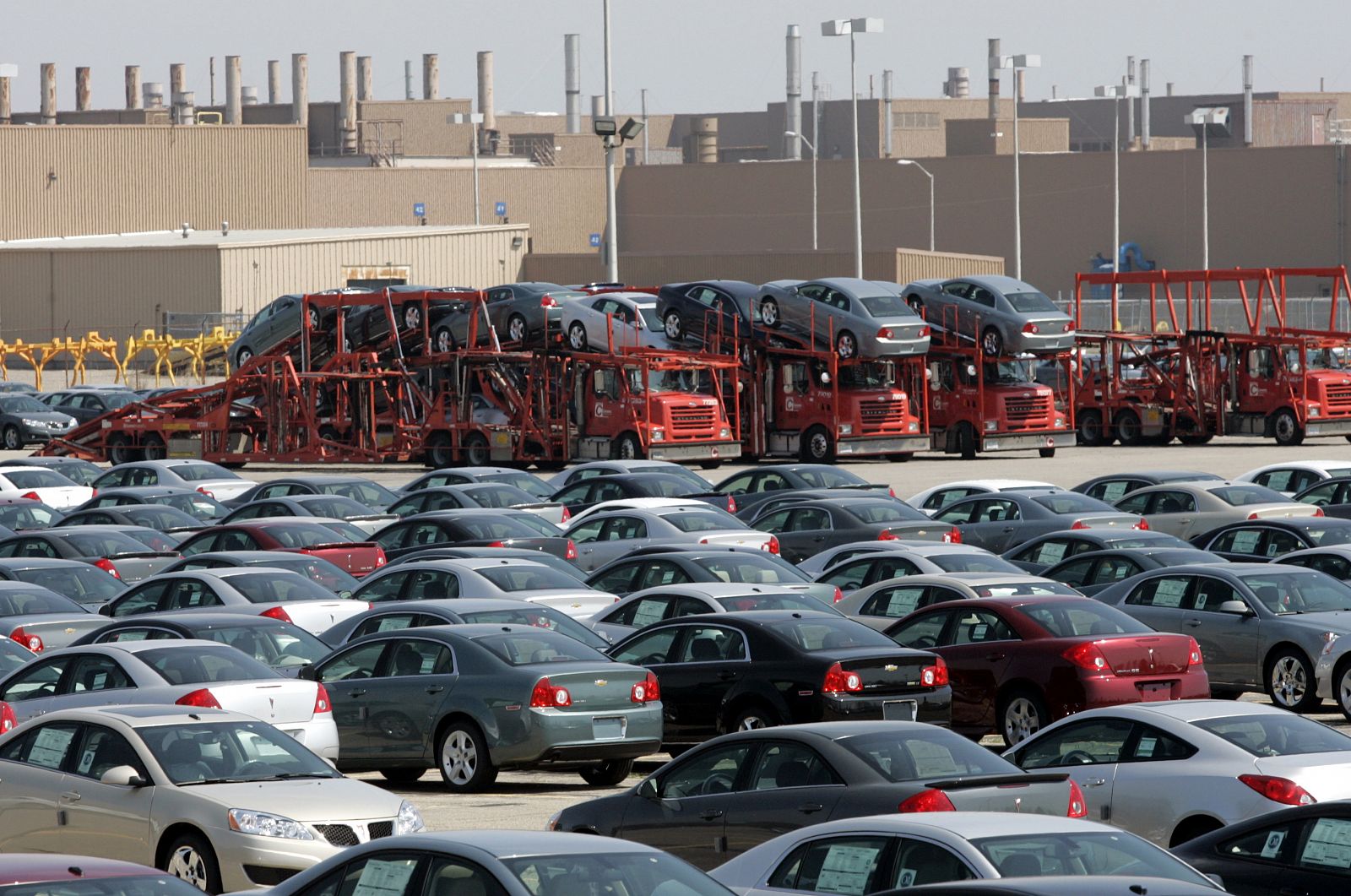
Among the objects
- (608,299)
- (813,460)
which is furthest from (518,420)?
(813,460)

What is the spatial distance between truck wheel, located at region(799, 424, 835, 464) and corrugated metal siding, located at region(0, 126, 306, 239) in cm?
5117

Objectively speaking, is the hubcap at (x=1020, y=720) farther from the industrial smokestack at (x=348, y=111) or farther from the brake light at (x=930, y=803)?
the industrial smokestack at (x=348, y=111)

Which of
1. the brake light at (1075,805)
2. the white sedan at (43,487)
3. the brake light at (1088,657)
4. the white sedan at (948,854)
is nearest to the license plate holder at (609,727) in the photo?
the brake light at (1088,657)

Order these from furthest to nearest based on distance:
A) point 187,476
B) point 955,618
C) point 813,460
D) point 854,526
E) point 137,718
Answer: point 813,460, point 187,476, point 854,526, point 955,618, point 137,718

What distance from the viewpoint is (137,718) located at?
39.1 feet

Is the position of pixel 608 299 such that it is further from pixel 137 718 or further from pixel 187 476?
pixel 137 718

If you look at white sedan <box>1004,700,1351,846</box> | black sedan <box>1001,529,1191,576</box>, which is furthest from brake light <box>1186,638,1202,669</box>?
black sedan <box>1001,529,1191,576</box>

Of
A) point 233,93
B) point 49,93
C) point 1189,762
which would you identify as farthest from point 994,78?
point 1189,762

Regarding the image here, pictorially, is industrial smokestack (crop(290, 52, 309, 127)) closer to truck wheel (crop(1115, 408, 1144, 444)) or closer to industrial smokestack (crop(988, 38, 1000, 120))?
industrial smokestack (crop(988, 38, 1000, 120))

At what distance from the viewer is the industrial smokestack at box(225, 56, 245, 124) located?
122m

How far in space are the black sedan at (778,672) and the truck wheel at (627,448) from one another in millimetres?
26702

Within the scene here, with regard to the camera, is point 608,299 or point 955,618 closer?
point 955,618

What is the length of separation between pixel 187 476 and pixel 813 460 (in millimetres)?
14470

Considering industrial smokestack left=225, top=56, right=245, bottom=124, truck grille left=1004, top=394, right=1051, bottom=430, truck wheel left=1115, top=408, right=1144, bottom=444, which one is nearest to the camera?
truck grille left=1004, top=394, right=1051, bottom=430
